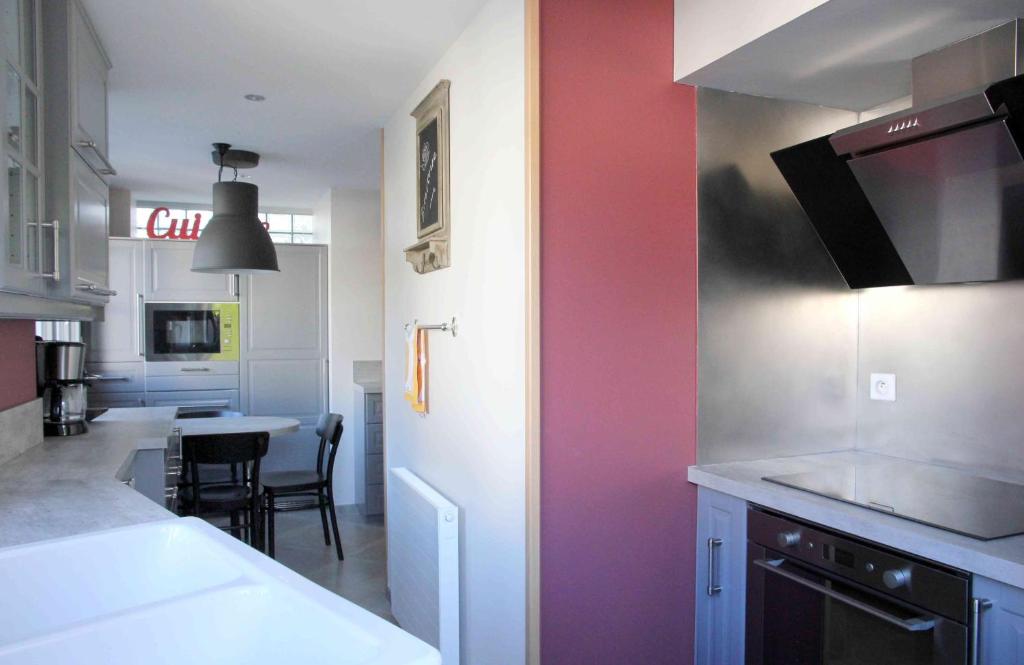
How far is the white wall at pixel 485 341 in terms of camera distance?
2.04 m

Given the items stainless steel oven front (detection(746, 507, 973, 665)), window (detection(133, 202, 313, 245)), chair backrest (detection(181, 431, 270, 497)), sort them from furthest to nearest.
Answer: window (detection(133, 202, 313, 245))
chair backrest (detection(181, 431, 270, 497))
stainless steel oven front (detection(746, 507, 973, 665))

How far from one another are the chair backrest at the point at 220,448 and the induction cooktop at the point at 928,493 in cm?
255

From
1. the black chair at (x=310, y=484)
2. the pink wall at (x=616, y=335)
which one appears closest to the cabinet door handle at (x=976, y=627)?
the pink wall at (x=616, y=335)

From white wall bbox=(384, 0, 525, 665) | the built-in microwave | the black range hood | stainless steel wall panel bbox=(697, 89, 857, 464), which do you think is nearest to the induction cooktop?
stainless steel wall panel bbox=(697, 89, 857, 464)

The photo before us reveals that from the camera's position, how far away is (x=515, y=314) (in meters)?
2.04

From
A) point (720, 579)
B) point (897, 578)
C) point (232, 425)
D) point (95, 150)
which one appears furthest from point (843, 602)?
point (232, 425)

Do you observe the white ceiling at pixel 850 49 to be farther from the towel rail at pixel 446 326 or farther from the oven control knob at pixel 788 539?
the oven control knob at pixel 788 539

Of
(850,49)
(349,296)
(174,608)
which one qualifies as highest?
(850,49)

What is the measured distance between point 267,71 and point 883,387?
8.60 feet

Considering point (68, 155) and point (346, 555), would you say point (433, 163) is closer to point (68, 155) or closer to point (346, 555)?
point (68, 155)

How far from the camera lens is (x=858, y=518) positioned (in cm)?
167

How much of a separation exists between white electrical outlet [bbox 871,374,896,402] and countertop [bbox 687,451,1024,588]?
20 cm

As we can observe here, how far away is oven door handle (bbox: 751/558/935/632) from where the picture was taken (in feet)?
5.05

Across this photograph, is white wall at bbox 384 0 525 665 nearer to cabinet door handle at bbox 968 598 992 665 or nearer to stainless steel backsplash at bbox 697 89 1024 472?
stainless steel backsplash at bbox 697 89 1024 472
